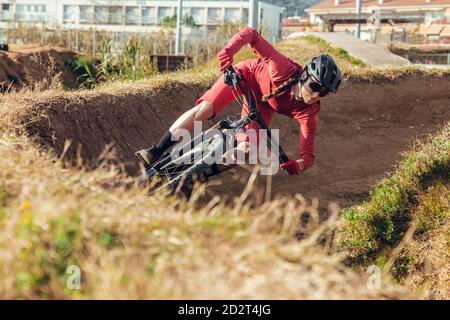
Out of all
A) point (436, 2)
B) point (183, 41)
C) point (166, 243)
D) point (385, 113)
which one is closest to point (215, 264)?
point (166, 243)

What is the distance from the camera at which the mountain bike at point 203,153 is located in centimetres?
600

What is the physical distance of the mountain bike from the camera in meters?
6.00

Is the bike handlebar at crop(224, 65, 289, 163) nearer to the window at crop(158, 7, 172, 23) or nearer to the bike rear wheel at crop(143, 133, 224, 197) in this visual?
the bike rear wheel at crop(143, 133, 224, 197)

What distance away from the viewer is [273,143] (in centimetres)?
623

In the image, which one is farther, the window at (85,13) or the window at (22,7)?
the window at (22,7)

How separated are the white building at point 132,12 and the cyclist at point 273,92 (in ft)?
166

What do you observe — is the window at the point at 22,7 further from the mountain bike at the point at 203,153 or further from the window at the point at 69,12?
the mountain bike at the point at 203,153

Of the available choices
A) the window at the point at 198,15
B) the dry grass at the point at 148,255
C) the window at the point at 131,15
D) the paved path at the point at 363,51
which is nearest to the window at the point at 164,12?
the window at the point at 198,15

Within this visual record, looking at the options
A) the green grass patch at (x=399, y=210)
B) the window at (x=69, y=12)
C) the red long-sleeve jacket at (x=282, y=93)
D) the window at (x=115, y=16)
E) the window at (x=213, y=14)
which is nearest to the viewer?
the red long-sleeve jacket at (x=282, y=93)

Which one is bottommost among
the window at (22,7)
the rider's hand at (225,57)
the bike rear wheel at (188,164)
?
the bike rear wheel at (188,164)

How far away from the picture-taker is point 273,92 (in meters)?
6.45

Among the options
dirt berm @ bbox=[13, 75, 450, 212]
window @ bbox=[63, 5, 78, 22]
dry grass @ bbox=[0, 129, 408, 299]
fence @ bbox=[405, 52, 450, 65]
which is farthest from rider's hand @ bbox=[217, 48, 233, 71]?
window @ bbox=[63, 5, 78, 22]

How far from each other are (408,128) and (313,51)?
6.43m
